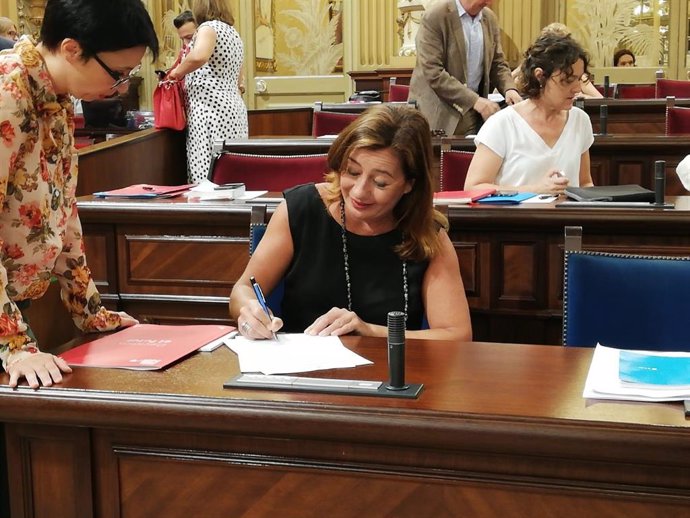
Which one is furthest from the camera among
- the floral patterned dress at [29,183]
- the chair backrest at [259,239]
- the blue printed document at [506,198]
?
the blue printed document at [506,198]

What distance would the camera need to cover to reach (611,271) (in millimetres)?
2098

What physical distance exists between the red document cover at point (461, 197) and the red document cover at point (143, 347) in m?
1.33

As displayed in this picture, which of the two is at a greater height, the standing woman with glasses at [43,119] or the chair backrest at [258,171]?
the standing woman with glasses at [43,119]

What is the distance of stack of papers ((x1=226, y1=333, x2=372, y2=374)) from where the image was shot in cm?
165

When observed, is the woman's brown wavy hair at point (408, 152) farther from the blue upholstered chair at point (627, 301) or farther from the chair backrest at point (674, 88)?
the chair backrest at point (674, 88)

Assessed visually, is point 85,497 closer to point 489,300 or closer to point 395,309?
point 395,309

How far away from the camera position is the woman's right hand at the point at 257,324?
6.07ft

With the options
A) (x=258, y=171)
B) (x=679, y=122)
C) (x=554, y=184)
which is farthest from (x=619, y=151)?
(x=258, y=171)

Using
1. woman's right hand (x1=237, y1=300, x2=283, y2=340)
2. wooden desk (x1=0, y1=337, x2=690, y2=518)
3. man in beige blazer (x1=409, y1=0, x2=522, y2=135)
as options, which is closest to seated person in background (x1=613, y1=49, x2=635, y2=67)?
man in beige blazer (x1=409, y1=0, x2=522, y2=135)

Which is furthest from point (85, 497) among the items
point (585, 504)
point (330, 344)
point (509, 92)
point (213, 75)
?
point (213, 75)

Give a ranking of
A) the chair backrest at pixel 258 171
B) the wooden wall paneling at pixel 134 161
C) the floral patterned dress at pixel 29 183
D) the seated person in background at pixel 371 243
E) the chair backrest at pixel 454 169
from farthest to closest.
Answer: the wooden wall paneling at pixel 134 161, the chair backrest at pixel 454 169, the chair backrest at pixel 258 171, the seated person in background at pixel 371 243, the floral patterned dress at pixel 29 183

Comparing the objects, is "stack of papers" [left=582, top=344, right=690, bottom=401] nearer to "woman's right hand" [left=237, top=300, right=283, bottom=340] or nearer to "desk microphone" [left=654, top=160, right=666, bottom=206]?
"woman's right hand" [left=237, top=300, right=283, bottom=340]

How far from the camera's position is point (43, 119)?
165 centimetres

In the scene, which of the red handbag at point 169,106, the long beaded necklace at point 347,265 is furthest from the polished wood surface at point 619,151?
the long beaded necklace at point 347,265
